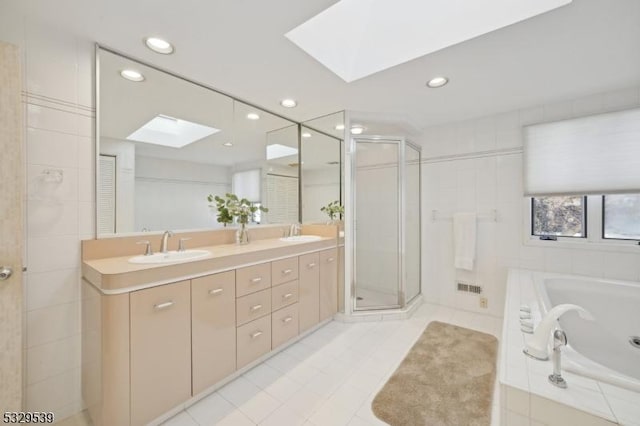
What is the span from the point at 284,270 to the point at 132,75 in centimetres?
176

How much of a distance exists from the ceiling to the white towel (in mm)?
1185

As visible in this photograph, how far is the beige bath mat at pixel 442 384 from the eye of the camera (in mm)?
1453

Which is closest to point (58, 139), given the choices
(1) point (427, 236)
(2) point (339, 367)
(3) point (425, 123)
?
(2) point (339, 367)

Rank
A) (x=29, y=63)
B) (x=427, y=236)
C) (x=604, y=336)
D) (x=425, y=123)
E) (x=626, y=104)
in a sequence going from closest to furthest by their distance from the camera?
(x=29, y=63)
(x=604, y=336)
(x=626, y=104)
(x=425, y=123)
(x=427, y=236)

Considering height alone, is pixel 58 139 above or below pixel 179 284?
above

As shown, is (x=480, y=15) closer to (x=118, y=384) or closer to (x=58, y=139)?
(x=58, y=139)

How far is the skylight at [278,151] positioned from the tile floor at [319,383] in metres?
1.88

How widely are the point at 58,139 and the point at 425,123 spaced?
3248mm

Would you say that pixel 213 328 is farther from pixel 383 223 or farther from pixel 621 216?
pixel 621 216

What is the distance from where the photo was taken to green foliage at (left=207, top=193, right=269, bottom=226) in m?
2.22

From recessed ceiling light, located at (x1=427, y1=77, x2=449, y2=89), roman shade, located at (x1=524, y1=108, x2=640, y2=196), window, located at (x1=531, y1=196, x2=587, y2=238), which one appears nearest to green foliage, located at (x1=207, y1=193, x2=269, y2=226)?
recessed ceiling light, located at (x1=427, y1=77, x2=449, y2=89)

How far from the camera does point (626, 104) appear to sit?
212cm

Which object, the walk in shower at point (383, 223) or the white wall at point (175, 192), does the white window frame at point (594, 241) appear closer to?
the walk in shower at point (383, 223)

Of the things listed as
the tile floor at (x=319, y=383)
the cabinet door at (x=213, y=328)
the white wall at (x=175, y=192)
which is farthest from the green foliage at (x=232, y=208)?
the tile floor at (x=319, y=383)
